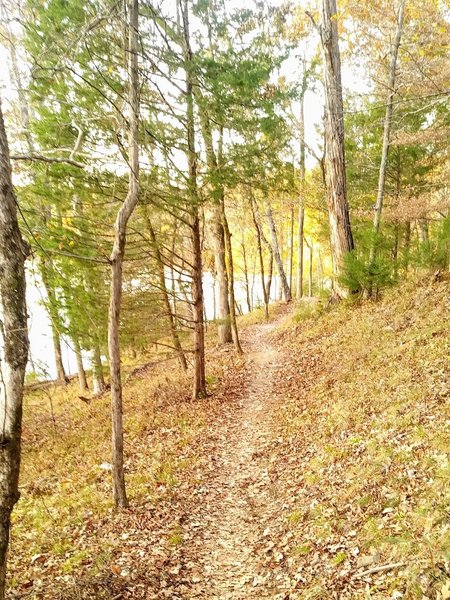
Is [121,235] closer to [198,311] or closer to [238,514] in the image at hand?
[238,514]

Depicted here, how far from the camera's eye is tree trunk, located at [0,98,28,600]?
10.6 feet

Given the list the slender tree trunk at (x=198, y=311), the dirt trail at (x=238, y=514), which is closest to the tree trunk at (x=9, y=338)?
the dirt trail at (x=238, y=514)

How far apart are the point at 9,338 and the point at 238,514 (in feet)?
16.2

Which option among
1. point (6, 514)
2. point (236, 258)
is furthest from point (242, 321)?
point (6, 514)

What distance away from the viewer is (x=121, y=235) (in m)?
6.43

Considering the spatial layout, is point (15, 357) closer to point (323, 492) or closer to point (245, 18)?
point (323, 492)

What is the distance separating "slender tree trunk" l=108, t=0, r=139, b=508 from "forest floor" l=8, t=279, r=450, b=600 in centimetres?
86

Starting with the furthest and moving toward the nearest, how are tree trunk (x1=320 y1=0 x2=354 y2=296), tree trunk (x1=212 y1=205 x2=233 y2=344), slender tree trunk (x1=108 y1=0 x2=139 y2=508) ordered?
tree trunk (x1=212 y1=205 x2=233 y2=344)
tree trunk (x1=320 y1=0 x2=354 y2=296)
slender tree trunk (x1=108 y1=0 x2=139 y2=508)

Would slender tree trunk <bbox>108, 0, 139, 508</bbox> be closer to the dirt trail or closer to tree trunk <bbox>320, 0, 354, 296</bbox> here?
the dirt trail

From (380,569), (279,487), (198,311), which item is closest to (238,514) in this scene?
(279,487)

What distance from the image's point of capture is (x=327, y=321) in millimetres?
14000

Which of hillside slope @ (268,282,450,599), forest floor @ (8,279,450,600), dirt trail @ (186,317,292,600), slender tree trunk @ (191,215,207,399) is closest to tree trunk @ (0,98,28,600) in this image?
forest floor @ (8,279,450,600)

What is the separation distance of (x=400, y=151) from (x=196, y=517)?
52.2 feet

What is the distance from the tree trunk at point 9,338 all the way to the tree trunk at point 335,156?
11508mm
